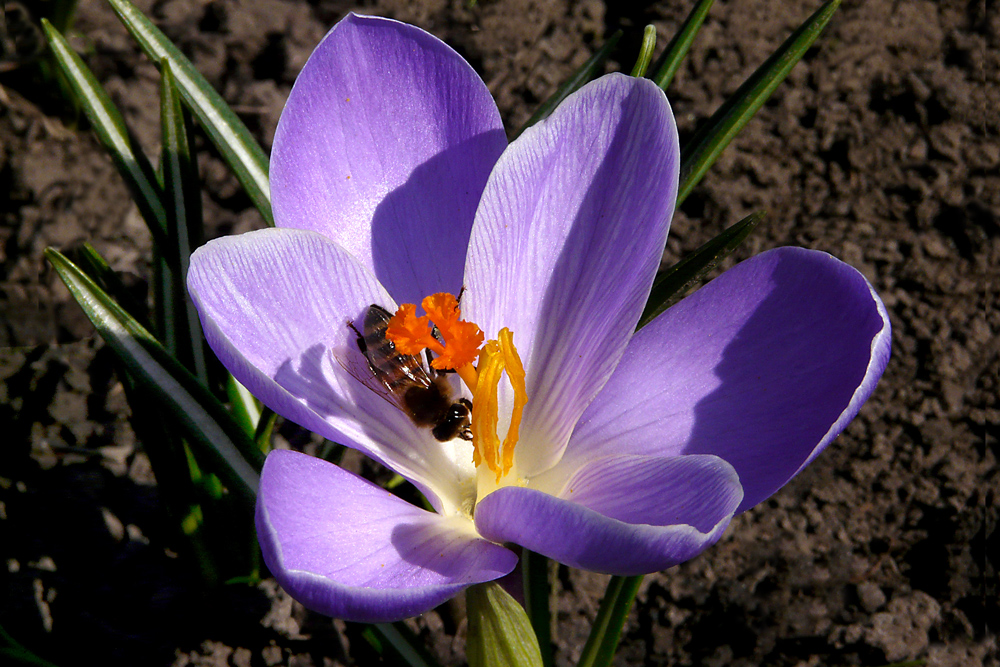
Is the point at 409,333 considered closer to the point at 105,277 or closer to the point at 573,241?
the point at 573,241

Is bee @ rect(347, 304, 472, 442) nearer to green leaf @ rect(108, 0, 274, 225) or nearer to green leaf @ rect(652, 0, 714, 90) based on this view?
green leaf @ rect(108, 0, 274, 225)

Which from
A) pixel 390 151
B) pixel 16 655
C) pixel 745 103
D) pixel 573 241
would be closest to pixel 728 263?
pixel 745 103

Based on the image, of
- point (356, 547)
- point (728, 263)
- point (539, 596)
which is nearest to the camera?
point (356, 547)

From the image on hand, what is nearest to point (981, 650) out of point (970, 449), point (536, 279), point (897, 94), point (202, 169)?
point (970, 449)

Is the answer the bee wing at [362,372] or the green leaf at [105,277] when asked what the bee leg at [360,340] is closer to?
the bee wing at [362,372]

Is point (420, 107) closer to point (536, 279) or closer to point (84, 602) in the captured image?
point (536, 279)

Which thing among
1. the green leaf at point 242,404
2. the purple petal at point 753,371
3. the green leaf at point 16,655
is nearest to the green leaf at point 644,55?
the purple petal at point 753,371
